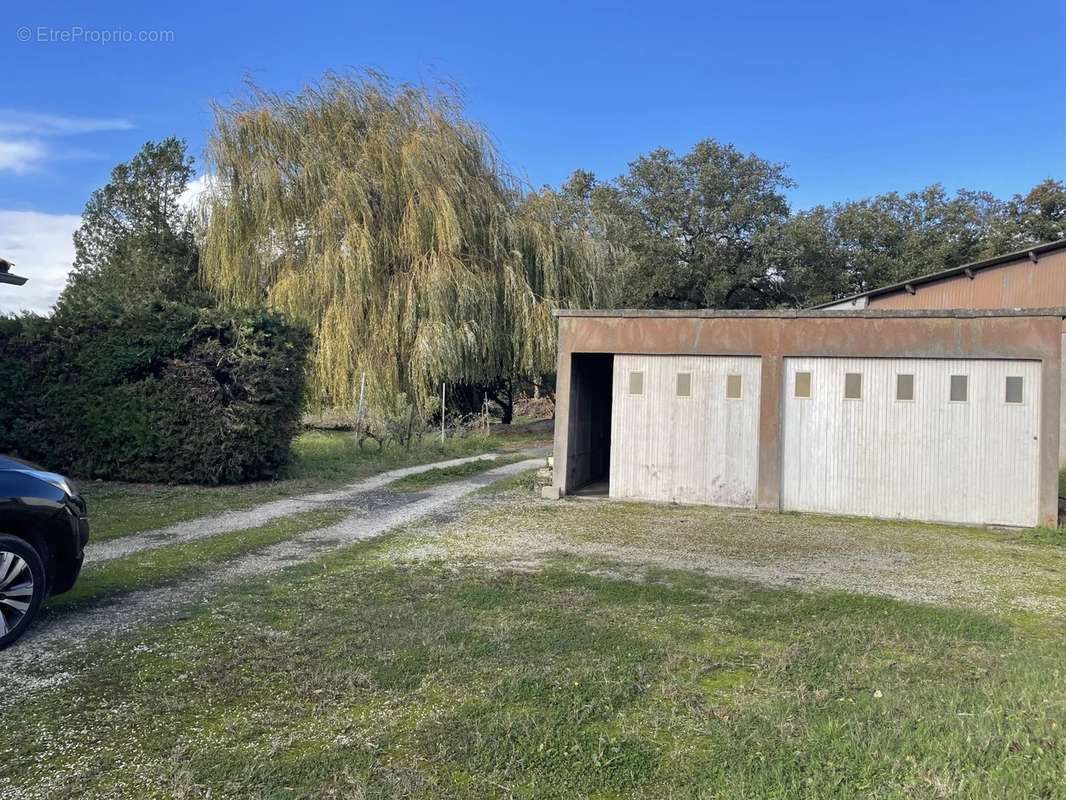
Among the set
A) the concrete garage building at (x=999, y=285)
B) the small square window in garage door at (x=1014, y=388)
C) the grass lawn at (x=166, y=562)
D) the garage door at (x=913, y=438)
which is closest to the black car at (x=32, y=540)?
the grass lawn at (x=166, y=562)

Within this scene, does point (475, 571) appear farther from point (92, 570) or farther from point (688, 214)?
point (688, 214)

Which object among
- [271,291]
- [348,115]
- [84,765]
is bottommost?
[84,765]

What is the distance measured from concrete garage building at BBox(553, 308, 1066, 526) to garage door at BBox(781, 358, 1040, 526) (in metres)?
0.02

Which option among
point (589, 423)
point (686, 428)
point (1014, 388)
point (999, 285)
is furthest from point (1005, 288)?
point (686, 428)

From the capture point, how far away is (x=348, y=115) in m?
19.9

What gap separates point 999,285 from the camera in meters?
21.2

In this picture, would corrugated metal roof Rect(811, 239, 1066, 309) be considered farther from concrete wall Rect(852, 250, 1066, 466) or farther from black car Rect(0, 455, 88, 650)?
black car Rect(0, 455, 88, 650)

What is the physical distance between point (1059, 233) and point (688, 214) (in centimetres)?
1667

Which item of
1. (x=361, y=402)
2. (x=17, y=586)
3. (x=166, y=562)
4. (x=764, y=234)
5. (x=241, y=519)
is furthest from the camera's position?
(x=764, y=234)

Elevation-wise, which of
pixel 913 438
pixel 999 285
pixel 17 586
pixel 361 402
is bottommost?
pixel 17 586

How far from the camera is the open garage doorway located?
1288 centimetres

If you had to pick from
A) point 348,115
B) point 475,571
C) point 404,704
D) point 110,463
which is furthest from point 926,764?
point 348,115

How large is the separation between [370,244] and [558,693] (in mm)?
15849

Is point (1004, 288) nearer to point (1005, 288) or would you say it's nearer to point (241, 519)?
point (1005, 288)
